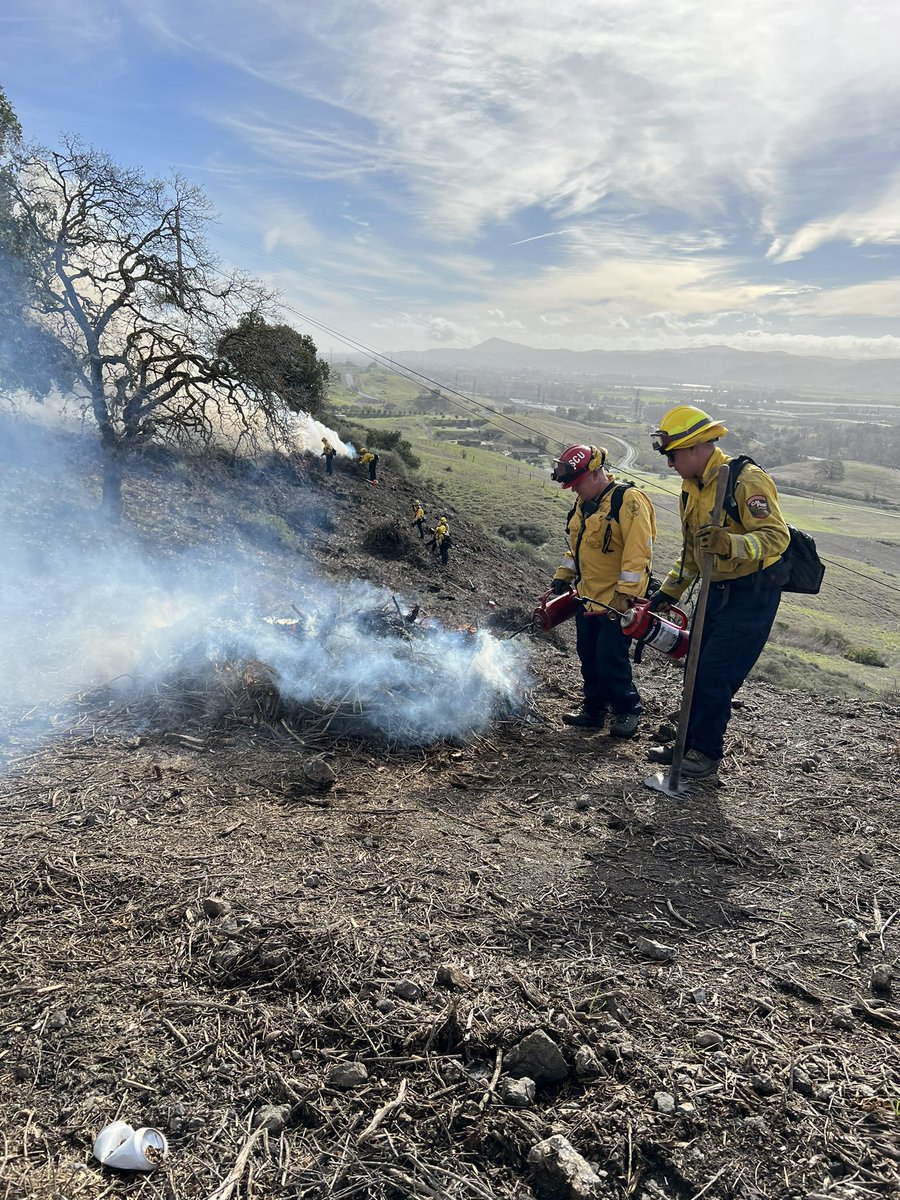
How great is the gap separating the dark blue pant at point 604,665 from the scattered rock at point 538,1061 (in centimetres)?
311

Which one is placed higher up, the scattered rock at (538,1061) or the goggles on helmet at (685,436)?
the goggles on helmet at (685,436)

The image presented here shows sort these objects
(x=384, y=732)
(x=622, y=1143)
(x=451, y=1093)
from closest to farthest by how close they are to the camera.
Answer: (x=622, y=1143)
(x=451, y=1093)
(x=384, y=732)

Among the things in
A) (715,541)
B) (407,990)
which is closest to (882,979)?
(407,990)

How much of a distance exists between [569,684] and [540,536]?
17759 mm

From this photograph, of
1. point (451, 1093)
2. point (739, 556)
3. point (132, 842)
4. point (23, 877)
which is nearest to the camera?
point (451, 1093)

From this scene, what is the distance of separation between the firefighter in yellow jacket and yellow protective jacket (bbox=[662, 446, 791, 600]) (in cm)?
38

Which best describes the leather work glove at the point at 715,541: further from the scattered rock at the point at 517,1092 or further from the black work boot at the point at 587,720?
the scattered rock at the point at 517,1092

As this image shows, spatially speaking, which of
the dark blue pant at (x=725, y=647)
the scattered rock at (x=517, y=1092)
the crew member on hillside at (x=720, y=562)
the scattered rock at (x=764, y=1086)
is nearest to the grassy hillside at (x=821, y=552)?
the crew member on hillside at (x=720, y=562)

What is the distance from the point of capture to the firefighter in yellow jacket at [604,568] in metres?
4.69

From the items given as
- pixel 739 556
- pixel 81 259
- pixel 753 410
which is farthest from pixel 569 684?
pixel 753 410

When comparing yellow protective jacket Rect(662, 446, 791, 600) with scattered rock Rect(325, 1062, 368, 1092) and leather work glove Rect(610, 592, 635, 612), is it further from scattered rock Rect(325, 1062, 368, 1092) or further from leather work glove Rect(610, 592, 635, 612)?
scattered rock Rect(325, 1062, 368, 1092)

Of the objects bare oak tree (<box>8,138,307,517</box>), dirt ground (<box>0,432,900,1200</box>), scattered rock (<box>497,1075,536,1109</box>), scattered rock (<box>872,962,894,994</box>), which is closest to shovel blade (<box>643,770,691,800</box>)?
dirt ground (<box>0,432,900,1200</box>)

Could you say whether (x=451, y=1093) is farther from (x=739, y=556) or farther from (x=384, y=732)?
(x=739, y=556)

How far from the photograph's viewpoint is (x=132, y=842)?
3279 millimetres
